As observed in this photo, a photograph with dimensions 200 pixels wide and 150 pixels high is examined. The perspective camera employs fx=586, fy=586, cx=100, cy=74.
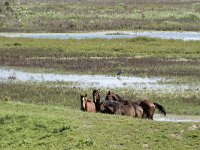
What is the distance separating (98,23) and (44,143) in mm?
52619

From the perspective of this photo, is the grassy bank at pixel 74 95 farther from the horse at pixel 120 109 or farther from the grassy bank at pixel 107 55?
the grassy bank at pixel 107 55

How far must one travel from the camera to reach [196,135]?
14.3 metres

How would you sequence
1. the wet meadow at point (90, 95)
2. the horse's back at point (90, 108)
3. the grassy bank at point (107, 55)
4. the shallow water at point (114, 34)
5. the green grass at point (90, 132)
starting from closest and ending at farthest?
the green grass at point (90, 132) < the wet meadow at point (90, 95) < the horse's back at point (90, 108) < the grassy bank at point (107, 55) < the shallow water at point (114, 34)

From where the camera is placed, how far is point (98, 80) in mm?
29500

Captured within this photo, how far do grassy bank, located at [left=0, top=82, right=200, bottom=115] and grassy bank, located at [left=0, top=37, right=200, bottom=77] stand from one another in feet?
16.7

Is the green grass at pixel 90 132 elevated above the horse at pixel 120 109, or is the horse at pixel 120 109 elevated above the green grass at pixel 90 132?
the green grass at pixel 90 132

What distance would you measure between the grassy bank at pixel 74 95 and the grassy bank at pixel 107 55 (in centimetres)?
510

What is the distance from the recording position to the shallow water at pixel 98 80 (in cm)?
2752

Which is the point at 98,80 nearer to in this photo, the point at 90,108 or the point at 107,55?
the point at 107,55

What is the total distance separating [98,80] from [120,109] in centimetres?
1121

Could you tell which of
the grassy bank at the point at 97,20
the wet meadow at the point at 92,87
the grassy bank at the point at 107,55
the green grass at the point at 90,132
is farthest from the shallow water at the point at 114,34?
the green grass at the point at 90,132

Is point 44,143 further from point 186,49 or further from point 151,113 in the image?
point 186,49

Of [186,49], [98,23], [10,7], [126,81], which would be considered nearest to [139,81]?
[126,81]

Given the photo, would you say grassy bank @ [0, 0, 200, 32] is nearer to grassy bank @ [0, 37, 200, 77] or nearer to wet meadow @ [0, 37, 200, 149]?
grassy bank @ [0, 37, 200, 77]
